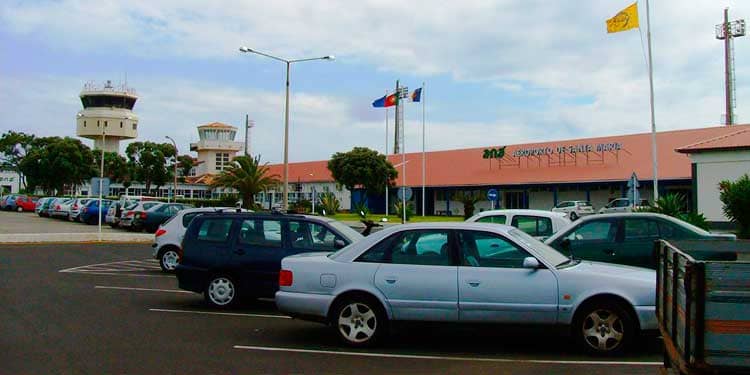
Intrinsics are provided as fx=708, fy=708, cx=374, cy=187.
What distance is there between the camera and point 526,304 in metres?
7.88

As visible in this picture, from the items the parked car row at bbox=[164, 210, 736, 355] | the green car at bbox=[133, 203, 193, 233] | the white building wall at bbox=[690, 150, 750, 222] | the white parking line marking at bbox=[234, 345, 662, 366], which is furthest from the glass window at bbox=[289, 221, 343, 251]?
the white building wall at bbox=[690, 150, 750, 222]

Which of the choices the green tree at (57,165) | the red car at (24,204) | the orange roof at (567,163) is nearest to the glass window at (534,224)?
the orange roof at (567,163)

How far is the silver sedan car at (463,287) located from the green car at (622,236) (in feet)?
11.6

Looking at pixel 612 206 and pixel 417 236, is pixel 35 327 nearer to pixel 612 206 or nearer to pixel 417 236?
pixel 417 236

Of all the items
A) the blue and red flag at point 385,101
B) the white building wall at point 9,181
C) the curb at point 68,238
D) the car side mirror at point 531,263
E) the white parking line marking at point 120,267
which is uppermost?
the blue and red flag at point 385,101

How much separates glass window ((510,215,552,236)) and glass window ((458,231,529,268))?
643cm

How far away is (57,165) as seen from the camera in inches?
2729

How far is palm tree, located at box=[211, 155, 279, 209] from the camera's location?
50312 mm

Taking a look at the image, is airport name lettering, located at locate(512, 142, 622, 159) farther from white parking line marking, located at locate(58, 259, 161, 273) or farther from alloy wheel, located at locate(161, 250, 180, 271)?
alloy wheel, located at locate(161, 250, 180, 271)

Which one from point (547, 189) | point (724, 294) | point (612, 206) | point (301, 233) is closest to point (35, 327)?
point (301, 233)

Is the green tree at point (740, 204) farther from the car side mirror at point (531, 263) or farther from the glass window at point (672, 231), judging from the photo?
the car side mirror at point (531, 263)

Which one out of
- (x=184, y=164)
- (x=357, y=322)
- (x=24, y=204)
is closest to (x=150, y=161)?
(x=184, y=164)

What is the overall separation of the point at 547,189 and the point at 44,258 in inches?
1629

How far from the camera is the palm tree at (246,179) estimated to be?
165 feet
